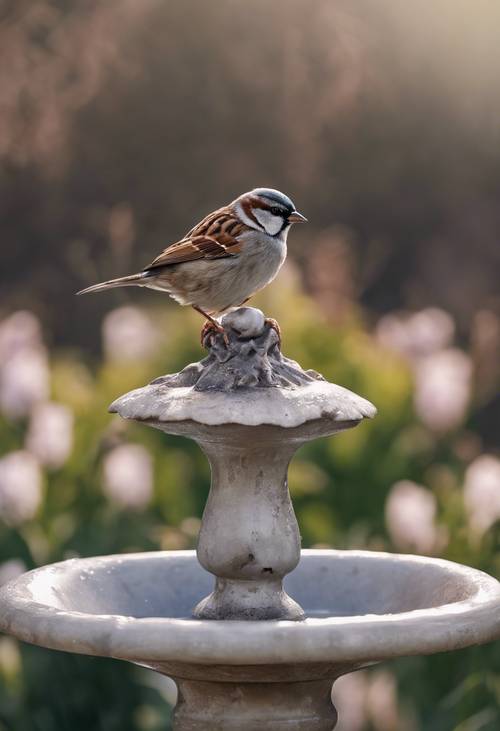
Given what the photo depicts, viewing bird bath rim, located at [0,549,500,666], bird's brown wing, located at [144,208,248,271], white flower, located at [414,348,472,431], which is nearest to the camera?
bird bath rim, located at [0,549,500,666]

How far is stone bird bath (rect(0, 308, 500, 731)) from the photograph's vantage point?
7.72 ft

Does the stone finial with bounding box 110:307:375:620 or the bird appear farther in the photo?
the bird

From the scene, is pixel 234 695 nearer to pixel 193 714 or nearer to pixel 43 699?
pixel 193 714

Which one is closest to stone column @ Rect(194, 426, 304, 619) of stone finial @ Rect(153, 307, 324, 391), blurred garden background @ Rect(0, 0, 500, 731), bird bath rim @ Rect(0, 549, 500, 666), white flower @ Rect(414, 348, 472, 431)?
stone finial @ Rect(153, 307, 324, 391)

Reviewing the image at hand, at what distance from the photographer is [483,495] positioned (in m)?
4.92

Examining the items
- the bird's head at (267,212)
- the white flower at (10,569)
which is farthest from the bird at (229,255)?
the white flower at (10,569)

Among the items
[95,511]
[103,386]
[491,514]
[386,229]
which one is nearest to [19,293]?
[386,229]

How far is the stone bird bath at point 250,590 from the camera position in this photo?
2.35 meters

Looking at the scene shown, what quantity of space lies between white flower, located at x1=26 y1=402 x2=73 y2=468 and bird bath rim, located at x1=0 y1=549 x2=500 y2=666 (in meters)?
2.84

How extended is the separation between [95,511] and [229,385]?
2768mm

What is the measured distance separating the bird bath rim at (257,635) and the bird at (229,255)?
3.73ft

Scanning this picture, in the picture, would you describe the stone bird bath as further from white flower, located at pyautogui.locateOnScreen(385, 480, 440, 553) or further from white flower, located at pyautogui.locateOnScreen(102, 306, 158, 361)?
white flower, located at pyautogui.locateOnScreen(102, 306, 158, 361)

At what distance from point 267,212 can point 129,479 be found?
188 centimetres

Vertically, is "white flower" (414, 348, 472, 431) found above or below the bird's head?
below
